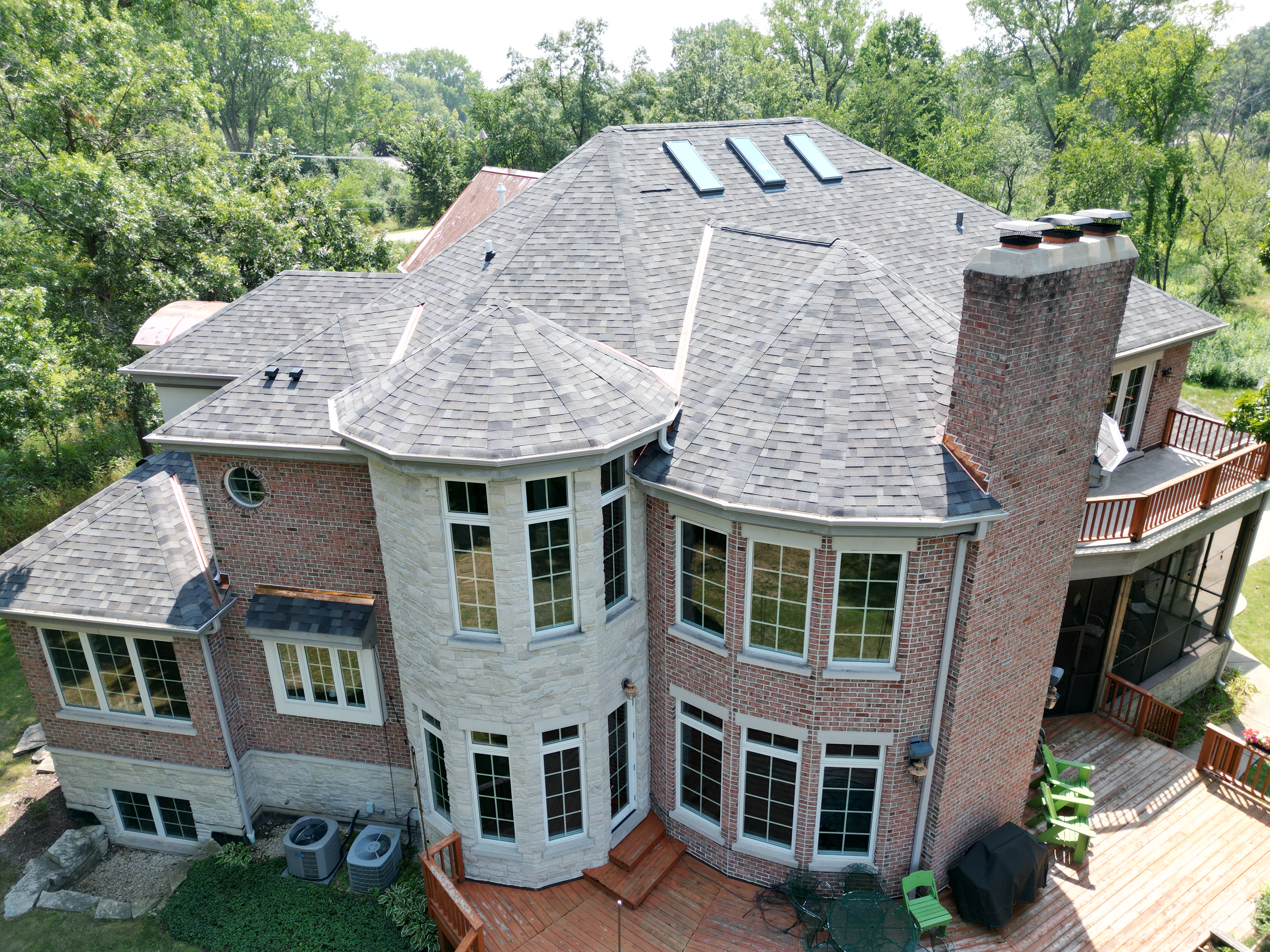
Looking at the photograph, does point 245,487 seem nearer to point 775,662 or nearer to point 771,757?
point 775,662

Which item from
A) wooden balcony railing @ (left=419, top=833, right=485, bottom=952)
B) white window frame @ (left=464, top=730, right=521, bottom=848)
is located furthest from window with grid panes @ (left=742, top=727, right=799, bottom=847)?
wooden balcony railing @ (left=419, top=833, right=485, bottom=952)

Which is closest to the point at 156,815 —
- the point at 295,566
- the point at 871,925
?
the point at 295,566

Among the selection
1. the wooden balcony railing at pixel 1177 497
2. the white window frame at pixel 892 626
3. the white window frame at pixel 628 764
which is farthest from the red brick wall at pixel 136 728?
the wooden balcony railing at pixel 1177 497

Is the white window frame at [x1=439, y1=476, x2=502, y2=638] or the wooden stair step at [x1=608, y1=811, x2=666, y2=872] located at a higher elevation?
the white window frame at [x1=439, y1=476, x2=502, y2=638]

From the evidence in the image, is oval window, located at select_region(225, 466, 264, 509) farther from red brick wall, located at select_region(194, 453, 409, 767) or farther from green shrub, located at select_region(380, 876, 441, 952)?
green shrub, located at select_region(380, 876, 441, 952)

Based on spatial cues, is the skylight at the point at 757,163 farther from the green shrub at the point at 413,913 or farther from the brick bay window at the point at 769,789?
the green shrub at the point at 413,913

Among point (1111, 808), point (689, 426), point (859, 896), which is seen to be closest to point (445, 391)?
point (689, 426)
